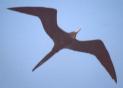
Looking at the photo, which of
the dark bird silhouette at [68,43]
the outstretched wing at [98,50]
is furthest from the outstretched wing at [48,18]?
the outstretched wing at [98,50]

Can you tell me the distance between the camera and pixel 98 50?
519cm

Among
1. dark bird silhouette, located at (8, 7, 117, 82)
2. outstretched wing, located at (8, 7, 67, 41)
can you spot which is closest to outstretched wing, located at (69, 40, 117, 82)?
dark bird silhouette, located at (8, 7, 117, 82)

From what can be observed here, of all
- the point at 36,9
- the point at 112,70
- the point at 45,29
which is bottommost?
the point at 112,70

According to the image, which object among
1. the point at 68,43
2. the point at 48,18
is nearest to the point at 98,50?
the point at 68,43

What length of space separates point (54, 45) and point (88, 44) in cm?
61

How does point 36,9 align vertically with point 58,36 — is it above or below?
above

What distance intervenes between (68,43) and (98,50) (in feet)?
1.74

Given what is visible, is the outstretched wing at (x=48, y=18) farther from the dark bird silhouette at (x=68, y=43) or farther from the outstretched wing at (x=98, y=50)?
the outstretched wing at (x=98, y=50)

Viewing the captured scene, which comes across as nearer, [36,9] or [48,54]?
[36,9]

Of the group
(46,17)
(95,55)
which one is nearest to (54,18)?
(46,17)

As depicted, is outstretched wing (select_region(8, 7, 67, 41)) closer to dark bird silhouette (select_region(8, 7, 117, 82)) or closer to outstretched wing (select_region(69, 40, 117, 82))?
dark bird silhouette (select_region(8, 7, 117, 82))

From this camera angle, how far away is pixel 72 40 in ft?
16.8

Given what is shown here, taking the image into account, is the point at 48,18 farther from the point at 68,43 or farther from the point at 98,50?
the point at 98,50

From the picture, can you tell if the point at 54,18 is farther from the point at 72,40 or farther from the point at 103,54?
the point at 103,54
